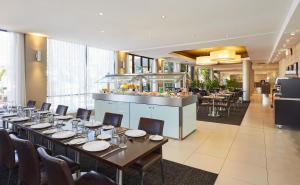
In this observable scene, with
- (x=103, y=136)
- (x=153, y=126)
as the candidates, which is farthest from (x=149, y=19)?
(x=103, y=136)

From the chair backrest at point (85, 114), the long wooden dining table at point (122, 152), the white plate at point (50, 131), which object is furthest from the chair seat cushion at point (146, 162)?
the chair backrest at point (85, 114)

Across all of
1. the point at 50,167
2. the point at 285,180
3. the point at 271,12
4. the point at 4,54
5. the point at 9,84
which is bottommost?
the point at 285,180

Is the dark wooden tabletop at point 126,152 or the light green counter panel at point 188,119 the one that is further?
the light green counter panel at point 188,119

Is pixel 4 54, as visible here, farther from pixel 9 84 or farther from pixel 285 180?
pixel 285 180

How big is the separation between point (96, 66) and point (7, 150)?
5.78 meters

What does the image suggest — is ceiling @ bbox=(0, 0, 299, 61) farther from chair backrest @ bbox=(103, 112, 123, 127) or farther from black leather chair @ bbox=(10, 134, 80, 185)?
black leather chair @ bbox=(10, 134, 80, 185)

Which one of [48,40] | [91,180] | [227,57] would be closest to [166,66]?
[227,57]

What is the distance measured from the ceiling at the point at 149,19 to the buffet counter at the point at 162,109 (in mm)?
1821

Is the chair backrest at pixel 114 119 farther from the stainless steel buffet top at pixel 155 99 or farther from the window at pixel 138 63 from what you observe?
the window at pixel 138 63

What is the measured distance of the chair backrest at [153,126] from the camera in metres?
2.55

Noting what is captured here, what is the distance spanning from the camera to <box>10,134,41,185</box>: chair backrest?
5.65 feet

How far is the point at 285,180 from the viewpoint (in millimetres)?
2480

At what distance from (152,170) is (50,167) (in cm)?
163

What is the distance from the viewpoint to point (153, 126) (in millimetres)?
2631
